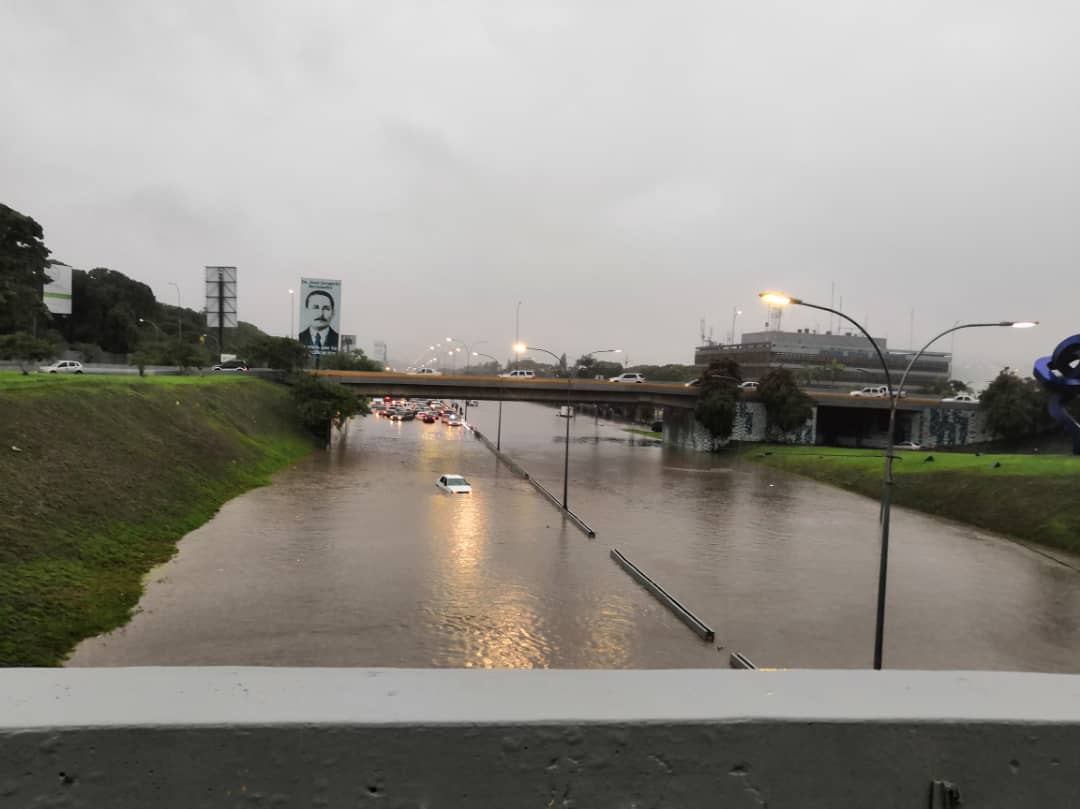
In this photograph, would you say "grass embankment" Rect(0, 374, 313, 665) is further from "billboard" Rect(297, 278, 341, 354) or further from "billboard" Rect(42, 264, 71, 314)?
"billboard" Rect(42, 264, 71, 314)

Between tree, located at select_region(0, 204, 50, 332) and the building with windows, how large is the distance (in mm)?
111715

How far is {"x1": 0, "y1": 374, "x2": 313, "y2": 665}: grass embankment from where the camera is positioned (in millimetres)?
17328

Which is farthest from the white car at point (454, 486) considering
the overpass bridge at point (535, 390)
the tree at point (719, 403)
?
the tree at point (719, 403)

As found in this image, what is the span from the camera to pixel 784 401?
7100 cm

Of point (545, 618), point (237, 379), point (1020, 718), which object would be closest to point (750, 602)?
point (545, 618)

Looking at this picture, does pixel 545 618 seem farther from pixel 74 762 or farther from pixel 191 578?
pixel 74 762

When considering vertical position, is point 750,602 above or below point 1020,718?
below

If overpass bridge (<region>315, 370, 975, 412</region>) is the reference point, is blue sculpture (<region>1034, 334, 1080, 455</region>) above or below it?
above

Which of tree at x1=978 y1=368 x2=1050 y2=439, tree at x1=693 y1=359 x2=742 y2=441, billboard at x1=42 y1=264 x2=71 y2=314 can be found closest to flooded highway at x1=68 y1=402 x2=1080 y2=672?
tree at x1=693 y1=359 x2=742 y2=441

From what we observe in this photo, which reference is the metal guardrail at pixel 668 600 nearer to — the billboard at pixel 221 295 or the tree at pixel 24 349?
the tree at pixel 24 349

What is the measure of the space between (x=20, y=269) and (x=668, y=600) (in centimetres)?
6861

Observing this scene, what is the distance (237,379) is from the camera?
5750 cm

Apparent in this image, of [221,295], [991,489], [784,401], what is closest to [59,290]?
[221,295]

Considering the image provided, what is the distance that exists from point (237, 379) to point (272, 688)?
60.8 metres
